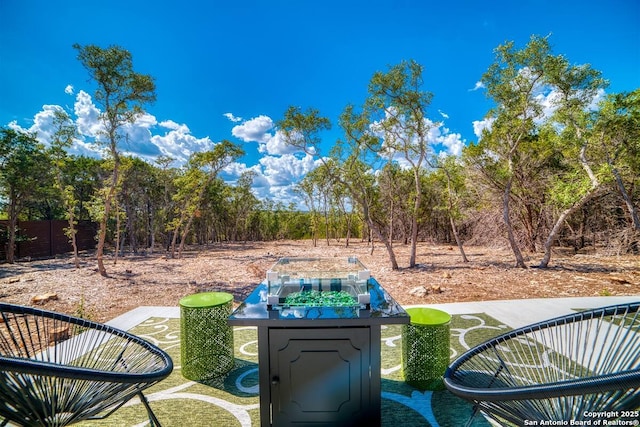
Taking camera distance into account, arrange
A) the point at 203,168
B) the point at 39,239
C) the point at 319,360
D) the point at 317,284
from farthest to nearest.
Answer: the point at 39,239, the point at 203,168, the point at 317,284, the point at 319,360

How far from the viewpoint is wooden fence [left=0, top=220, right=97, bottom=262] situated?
10.3m

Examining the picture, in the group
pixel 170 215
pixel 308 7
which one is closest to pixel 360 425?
pixel 308 7

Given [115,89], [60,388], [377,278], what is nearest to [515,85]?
[377,278]

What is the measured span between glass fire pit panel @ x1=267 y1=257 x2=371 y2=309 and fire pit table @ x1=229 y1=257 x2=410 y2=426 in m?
0.06

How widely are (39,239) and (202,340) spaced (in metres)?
14.5

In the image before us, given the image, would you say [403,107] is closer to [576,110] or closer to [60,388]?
[576,110]

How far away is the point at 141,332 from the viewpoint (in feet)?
10.9

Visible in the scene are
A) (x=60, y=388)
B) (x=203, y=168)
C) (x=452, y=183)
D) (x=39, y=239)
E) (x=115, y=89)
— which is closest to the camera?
Result: (x=60, y=388)

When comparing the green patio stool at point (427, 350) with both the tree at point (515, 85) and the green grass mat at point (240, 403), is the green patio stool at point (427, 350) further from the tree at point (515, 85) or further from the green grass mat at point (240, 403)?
the tree at point (515, 85)

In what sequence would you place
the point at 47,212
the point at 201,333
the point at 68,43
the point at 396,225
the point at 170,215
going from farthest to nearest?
the point at 396,225 → the point at 170,215 → the point at 47,212 → the point at 68,43 → the point at 201,333

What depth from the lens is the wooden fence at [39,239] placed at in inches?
404

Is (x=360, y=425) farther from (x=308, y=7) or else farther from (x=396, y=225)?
(x=396, y=225)

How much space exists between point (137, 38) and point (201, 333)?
6578mm

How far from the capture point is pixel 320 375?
1610 millimetres
